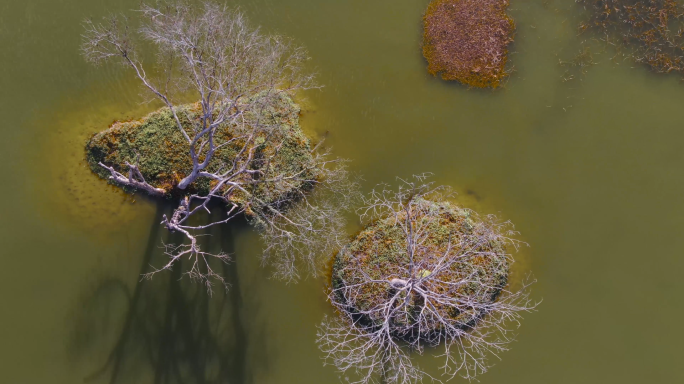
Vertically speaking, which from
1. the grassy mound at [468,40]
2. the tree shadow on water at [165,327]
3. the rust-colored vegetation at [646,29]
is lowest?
the tree shadow on water at [165,327]

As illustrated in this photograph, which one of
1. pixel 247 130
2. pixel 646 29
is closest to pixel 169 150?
pixel 247 130

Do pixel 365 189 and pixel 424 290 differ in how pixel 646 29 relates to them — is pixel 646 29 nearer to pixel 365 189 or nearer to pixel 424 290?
pixel 365 189

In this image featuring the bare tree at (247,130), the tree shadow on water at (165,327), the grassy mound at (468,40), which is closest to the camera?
the bare tree at (247,130)

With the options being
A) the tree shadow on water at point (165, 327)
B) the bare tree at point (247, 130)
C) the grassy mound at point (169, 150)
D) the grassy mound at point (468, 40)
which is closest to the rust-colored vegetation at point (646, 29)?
the grassy mound at point (468, 40)

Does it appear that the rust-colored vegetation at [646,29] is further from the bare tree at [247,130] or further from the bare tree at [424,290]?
the bare tree at [247,130]

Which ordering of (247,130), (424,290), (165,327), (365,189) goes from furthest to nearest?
(365,189) → (247,130) → (165,327) → (424,290)

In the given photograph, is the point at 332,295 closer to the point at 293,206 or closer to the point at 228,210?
the point at 293,206

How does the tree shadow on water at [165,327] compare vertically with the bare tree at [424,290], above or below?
below

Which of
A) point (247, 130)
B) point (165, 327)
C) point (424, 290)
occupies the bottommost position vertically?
point (165, 327)
